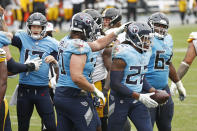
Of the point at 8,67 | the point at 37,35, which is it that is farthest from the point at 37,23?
the point at 8,67

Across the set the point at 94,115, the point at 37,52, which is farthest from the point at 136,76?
the point at 37,52

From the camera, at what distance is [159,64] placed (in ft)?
21.3

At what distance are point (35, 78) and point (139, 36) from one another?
5.02 feet

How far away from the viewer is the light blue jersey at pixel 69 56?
211 inches

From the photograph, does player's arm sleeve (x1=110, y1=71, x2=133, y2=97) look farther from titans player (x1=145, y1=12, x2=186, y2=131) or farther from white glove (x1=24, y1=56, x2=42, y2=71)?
white glove (x1=24, y1=56, x2=42, y2=71)

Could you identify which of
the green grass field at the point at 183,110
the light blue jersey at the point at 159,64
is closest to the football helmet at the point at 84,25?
the light blue jersey at the point at 159,64

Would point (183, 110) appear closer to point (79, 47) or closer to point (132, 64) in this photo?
point (132, 64)

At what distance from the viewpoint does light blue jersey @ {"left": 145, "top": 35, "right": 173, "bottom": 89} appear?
255 inches

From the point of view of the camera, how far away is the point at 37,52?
664 centimetres

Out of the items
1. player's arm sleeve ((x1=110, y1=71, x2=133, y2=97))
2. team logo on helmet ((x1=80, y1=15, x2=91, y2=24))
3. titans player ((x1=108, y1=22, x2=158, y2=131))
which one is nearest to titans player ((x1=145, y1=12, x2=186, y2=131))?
titans player ((x1=108, y1=22, x2=158, y2=131))

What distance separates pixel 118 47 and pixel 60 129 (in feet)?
3.48

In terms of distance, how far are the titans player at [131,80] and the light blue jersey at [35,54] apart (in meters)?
1.16

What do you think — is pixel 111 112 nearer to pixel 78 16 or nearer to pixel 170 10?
pixel 78 16

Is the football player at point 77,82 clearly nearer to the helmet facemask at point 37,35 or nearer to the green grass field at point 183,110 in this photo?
the helmet facemask at point 37,35
